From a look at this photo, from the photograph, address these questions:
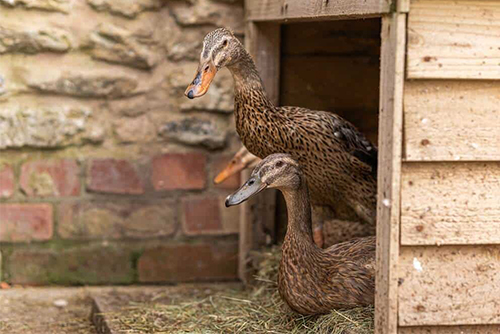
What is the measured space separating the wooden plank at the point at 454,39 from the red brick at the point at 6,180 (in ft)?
7.17

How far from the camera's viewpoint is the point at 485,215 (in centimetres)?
268

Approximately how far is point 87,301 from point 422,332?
186 cm

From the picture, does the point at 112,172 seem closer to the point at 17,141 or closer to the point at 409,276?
the point at 17,141

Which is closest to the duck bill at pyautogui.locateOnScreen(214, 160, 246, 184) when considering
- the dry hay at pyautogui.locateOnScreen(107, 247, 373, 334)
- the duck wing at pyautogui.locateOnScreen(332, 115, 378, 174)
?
the dry hay at pyautogui.locateOnScreen(107, 247, 373, 334)

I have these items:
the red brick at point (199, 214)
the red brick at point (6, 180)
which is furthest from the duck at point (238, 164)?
the red brick at point (6, 180)

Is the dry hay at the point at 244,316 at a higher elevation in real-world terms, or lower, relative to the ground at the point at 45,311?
higher

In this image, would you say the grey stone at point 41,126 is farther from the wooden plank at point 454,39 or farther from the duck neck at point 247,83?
the wooden plank at point 454,39

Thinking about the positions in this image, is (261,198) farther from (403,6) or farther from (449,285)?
(403,6)

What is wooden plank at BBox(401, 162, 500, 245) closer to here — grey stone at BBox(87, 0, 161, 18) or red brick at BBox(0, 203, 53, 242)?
grey stone at BBox(87, 0, 161, 18)

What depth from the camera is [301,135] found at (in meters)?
3.38

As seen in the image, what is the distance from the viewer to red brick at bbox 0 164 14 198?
4.04 metres

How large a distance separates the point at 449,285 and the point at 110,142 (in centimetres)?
198

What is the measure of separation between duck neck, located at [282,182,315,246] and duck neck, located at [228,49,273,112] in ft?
1.28

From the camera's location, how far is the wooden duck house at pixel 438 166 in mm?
2564
